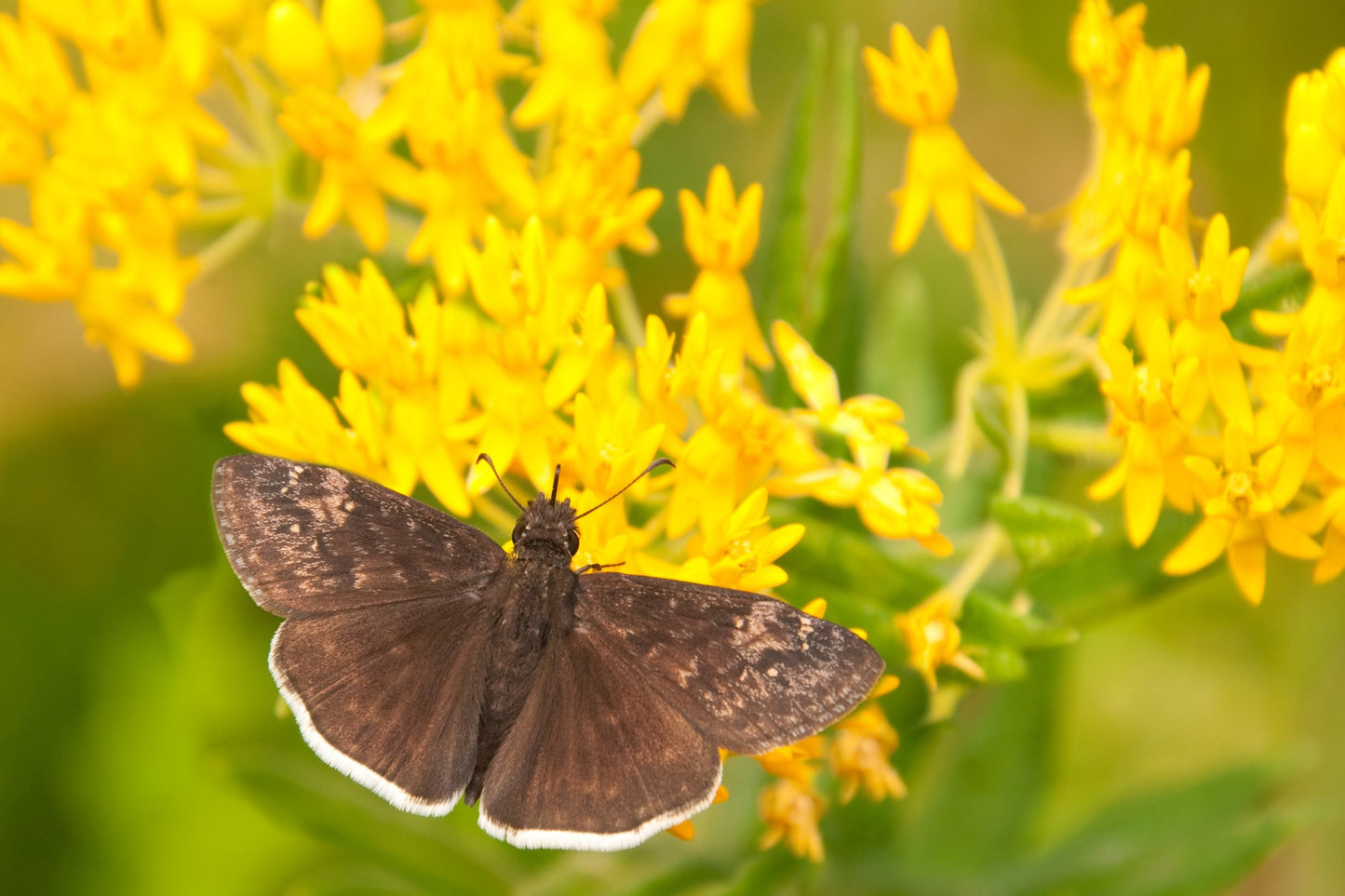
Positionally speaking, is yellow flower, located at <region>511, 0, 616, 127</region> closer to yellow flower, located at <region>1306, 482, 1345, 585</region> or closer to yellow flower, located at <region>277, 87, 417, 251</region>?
yellow flower, located at <region>277, 87, 417, 251</region>

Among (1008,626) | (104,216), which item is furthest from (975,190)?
(104,216)

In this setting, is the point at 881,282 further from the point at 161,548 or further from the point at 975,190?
the point at 161,548

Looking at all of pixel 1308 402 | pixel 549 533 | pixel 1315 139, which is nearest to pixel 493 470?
pixel 549 533

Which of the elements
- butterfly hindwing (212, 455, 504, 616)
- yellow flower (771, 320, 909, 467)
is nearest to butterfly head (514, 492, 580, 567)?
butterfly hindwing (212, 455, 504, 616)

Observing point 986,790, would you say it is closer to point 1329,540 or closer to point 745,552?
point 1329,540

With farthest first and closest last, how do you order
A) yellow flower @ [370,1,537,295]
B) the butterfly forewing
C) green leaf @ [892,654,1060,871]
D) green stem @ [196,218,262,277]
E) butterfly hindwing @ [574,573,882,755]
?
green leaf @ [892,654,1060,871], green stem @ [196,218,262,277], yellow flower @ [370,1,537,295], the butterfly forewing, butterfly hindwing @ [574,573,882,755]

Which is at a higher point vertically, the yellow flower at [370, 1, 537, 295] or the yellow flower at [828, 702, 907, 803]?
the yellow flower at [370, 1, 537, 295]

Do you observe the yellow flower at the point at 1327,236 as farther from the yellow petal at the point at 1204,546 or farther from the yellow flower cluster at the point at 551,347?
the yellow flower cluster at the point at 551,347

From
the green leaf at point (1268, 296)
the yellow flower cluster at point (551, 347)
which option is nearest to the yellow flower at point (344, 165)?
the yellow flower cluster at point (551, 347)
